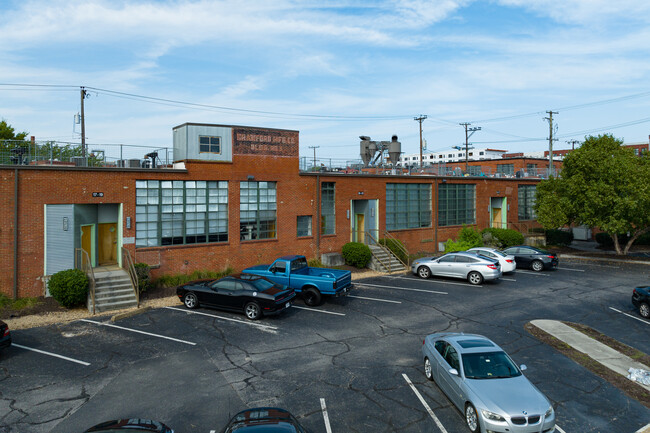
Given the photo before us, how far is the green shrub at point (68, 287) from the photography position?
54.6ft

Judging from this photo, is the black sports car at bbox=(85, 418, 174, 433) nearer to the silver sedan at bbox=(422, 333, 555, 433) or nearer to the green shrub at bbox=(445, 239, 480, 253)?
the silver sedan at bbox=(422, 333, 555, 433)

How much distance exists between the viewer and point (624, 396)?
10.3 metres

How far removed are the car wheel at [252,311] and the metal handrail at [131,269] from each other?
16.3 feet

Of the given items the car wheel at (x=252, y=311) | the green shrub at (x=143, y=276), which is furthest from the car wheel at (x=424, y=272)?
the green shrub at (x=143, y=276)

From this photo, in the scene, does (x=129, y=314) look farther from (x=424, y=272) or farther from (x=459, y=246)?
(x=459, y=246)

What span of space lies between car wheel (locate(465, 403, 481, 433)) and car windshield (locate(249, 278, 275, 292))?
29.5ft

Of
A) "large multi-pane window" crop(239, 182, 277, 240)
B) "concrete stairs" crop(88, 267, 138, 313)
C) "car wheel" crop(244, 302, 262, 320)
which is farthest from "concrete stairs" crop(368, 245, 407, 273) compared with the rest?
"concrete stairs" crop(88, 267, 138, 313)

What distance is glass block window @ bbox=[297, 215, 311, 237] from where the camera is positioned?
25672 mm

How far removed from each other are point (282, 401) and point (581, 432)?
6138 mm

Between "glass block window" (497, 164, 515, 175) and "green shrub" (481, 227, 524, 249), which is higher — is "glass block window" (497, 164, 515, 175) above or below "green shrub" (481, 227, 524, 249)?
above

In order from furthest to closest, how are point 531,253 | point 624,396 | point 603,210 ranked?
point 603,210, point 531,253, point 624,396

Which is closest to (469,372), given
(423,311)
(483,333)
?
(483,333)

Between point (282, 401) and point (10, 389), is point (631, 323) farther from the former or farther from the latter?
point (10, 389)

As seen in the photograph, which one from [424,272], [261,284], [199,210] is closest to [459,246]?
[424,272]
